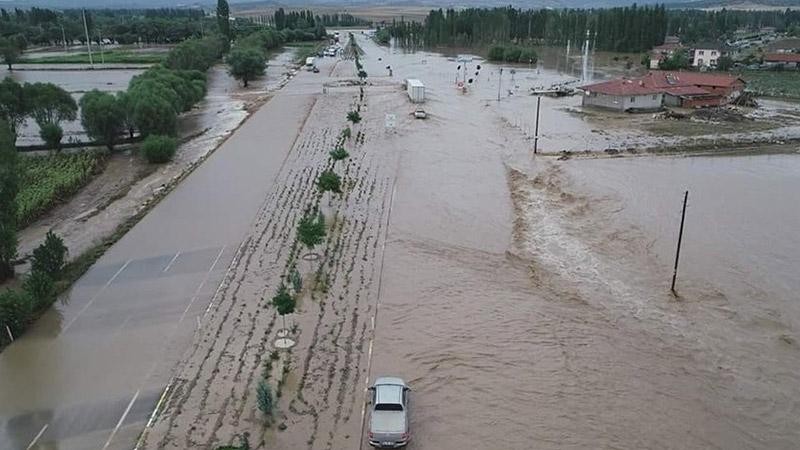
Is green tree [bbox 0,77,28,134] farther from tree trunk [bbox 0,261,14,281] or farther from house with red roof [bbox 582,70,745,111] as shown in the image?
house with red roof [bbox 582,70,745,111]

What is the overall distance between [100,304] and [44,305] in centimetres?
109

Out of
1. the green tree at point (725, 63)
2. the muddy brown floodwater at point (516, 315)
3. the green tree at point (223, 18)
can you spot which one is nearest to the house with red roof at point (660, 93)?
the muddy brown floodwater at point (516, 315)

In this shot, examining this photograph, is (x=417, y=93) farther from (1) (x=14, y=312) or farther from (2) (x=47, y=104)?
(1) (x=14, y=312)

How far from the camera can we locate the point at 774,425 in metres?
9.81

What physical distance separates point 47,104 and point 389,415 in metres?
24.3

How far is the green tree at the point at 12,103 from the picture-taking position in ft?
84.4

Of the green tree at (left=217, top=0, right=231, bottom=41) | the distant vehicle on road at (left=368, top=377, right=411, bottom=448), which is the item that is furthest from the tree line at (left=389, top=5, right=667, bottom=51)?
the distant vehicle on road at (left=368, top=377, right=411, bottom=448)

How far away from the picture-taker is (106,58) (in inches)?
2491

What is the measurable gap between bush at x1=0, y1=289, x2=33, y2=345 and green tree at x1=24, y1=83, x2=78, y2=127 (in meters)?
16.8

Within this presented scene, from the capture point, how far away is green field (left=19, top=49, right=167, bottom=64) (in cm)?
6006

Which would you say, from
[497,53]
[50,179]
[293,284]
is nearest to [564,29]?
[497,53]

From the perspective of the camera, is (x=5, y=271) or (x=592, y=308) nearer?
(x=592, y=308)

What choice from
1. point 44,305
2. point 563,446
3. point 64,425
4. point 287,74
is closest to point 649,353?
point 563,446

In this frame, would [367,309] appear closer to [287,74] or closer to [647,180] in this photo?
[647,180]
